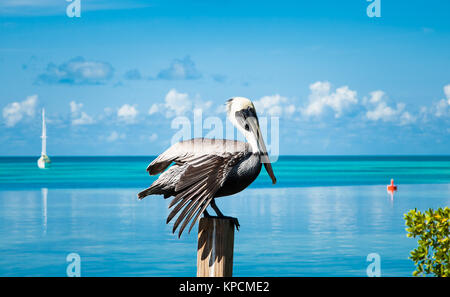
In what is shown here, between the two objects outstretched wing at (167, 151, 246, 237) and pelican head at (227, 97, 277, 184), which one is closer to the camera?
outstretched wing at (167, 151, 246, 237)

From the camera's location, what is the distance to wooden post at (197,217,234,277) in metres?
4.19

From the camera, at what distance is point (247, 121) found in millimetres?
4727

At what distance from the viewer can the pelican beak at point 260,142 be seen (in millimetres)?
4623

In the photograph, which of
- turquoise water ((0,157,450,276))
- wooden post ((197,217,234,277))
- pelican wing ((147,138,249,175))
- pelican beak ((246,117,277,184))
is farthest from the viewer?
turquoise water ((0,157,450,276))

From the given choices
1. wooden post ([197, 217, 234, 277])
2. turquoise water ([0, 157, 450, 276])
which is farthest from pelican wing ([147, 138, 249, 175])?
turquoise water ([0, 157, 450, 276])

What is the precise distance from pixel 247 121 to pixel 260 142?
0.65 feet

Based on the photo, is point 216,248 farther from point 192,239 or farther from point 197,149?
point 192,239

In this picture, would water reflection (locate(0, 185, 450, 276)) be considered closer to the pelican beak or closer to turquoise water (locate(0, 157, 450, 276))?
turquoise water (locate(0, 157, 450, 276))

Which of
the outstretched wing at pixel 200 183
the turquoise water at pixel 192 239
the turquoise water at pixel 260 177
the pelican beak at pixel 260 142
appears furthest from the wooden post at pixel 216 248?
the turquoise water at pixel 260 177

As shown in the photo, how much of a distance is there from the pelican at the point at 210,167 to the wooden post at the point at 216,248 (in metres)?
0.14

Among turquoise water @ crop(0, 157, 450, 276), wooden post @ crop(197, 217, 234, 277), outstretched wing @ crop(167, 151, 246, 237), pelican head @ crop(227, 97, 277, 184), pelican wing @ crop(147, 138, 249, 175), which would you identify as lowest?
turquoise water @ crop(0, 157, 450, 276)

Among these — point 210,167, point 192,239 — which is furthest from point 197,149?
point 192,239

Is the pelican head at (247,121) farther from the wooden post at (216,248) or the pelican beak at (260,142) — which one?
the wooden post at (216,248)
